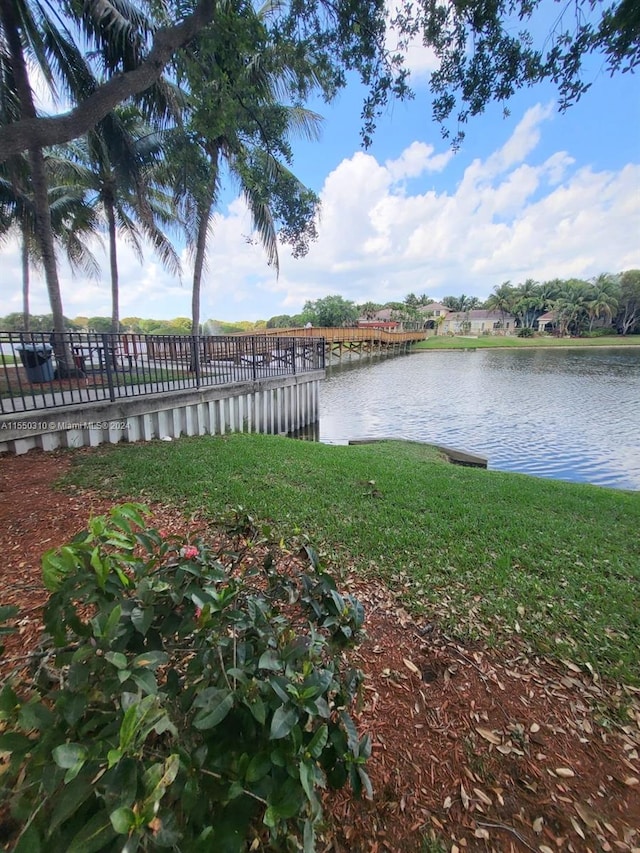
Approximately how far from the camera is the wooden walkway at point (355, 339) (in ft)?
100

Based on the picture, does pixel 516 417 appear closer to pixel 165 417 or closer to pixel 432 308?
pixel 165 417

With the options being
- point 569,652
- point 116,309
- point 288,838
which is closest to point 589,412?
point 569,652

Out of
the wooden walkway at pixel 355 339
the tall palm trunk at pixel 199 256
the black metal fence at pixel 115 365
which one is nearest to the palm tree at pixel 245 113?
the tall palm trunk at pixel 199 256

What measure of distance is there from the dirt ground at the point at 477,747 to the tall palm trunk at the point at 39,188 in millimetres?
5432

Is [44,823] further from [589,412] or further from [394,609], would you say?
[589,412]

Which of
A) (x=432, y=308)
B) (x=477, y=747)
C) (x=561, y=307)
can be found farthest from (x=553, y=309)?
(x=477, y=747)

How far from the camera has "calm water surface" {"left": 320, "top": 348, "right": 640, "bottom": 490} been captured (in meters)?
8.55

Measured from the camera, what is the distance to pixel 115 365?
6352 millimetres

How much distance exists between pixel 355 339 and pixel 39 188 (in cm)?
3027

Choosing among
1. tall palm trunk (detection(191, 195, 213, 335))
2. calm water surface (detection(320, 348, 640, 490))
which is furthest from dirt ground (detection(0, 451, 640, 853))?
tall palm trunk (detection(191, 195, 213, 335))

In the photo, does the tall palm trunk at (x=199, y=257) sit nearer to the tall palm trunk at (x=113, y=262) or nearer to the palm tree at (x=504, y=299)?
the tall palm trunk at (x=113, y=262)

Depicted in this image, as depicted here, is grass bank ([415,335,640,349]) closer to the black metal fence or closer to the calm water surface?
the calm water surface

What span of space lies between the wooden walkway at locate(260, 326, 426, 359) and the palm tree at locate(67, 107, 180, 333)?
14.1 meters

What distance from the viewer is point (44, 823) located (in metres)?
0.66
